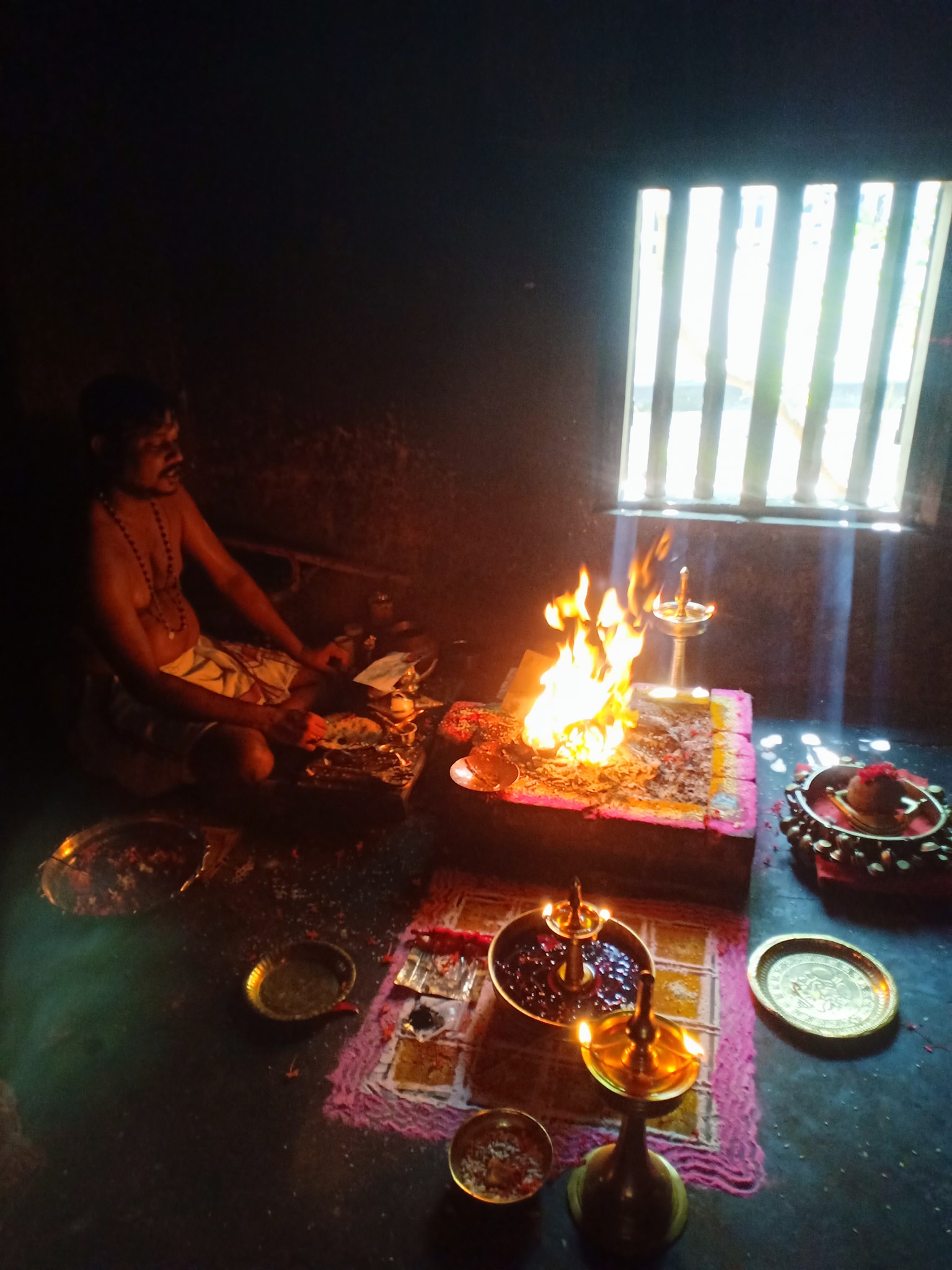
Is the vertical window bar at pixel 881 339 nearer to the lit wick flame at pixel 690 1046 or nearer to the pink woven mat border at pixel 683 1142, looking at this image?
the pink woven mat border at pixel 683 1142

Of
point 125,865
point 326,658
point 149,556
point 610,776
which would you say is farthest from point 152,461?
→ point 610,776

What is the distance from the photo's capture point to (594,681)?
5227 millimetres

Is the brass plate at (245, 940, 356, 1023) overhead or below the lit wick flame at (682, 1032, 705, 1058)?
below

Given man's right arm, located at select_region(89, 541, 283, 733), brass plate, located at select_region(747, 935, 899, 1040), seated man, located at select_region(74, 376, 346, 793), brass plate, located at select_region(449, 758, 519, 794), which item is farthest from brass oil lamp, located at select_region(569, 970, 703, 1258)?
man's right arm, located at select_region(89, 541, 283, 733)

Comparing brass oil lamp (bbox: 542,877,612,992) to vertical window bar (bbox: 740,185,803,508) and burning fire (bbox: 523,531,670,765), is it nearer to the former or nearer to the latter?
burning fire (bbox: 523,531,670,765)

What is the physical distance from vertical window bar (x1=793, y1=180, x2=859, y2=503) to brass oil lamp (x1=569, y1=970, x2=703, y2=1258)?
4.65 metres

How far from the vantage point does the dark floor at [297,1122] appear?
2787 millimetres

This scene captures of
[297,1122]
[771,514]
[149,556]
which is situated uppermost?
[771,514]

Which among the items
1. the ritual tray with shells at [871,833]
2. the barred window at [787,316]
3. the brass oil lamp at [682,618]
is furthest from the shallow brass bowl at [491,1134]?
the barred window at [787,316]

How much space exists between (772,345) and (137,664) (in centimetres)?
494

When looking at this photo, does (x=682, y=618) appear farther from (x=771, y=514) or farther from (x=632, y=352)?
(x=632, y=352)

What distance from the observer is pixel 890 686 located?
6344mm

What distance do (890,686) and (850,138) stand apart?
3.93m

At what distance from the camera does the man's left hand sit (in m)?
5.89
